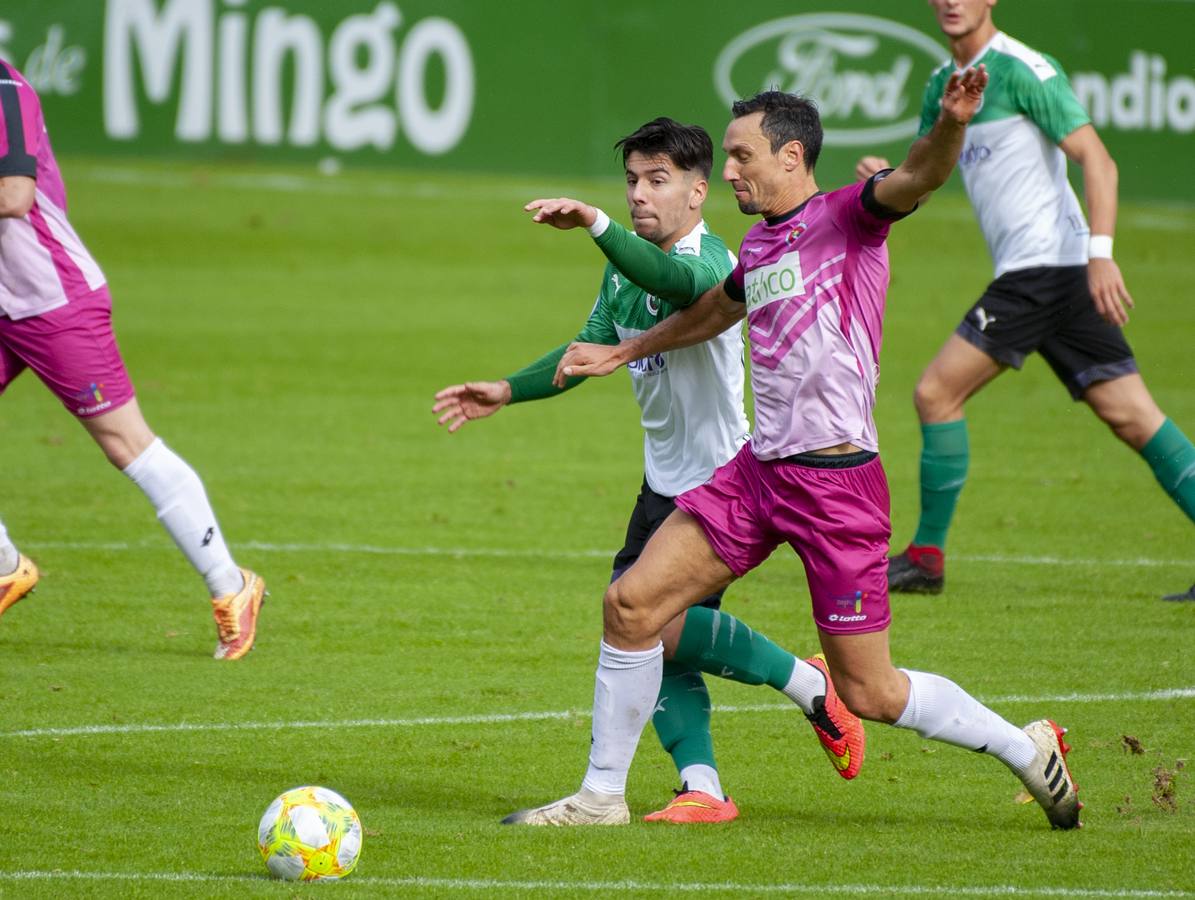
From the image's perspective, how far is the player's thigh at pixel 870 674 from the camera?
5164 mm

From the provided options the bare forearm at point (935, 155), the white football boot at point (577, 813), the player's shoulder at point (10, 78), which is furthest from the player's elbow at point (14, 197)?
the bare forearm at point (935, 155)

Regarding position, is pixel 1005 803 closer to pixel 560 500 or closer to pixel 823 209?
pixel 823 209

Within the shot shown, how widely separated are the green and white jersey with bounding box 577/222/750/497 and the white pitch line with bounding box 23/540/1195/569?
3.42 meters

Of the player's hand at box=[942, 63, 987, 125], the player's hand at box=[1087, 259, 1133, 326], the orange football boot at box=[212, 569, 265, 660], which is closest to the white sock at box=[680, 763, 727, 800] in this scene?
the player's hand at box=[942, 63, 987, 125]

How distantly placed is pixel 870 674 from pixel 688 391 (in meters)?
1.17

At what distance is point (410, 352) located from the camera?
16.3 metres

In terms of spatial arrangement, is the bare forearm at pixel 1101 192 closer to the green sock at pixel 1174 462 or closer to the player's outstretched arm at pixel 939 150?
the green sock at pixel 1174 462

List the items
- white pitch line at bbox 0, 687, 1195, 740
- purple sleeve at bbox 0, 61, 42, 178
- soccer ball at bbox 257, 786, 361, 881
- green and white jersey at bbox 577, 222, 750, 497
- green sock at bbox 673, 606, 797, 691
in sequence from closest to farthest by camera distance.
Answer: soccer ball at bbox 257, 786, 361, 881 < green sock at bbox 673, 606, 797, 691 < green and white jersey at bbox 577, 222, 750, 497 < white pitch line at bbox 0, 687, 1195, 740 < purple sleeve at bbox 0, 61, 42, 178

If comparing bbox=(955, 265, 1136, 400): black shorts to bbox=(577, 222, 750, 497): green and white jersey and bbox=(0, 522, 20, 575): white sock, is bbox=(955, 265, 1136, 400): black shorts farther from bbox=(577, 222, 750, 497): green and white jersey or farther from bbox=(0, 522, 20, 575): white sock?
bbox=(0, 522, 20, 575): white sock

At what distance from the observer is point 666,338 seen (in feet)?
18.4

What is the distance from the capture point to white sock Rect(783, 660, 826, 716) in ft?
18.8

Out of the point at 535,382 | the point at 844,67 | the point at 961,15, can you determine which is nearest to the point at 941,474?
the point at 961,15

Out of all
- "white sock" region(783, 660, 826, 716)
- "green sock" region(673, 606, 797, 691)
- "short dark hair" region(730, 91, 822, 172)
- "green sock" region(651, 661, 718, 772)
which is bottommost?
"green sock" region(651, 661, 718, 772)

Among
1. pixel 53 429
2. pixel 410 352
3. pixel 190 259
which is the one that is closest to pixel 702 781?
pixel 53 429
